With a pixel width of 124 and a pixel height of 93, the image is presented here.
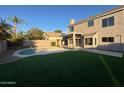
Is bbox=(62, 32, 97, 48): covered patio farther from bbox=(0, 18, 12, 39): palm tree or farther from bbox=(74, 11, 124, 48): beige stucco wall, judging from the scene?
bbox=(0, 18, 12, 39): palm tree

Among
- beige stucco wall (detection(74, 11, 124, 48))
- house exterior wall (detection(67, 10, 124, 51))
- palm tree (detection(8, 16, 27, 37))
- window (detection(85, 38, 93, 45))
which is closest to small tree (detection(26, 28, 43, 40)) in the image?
palm tree (detection(8, 16, 27, 37))

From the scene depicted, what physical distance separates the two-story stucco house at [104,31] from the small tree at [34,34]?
98.0 ft

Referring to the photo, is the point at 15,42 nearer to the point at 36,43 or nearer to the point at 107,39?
the point at 36,43

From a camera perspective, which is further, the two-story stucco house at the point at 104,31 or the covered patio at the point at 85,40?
the covered patio at the point at 85,40

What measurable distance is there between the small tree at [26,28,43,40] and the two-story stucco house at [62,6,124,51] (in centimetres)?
2988

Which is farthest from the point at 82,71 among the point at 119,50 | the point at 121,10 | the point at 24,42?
the point at 24,42

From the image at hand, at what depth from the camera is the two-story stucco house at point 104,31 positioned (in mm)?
21047

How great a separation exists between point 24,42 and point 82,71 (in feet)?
105

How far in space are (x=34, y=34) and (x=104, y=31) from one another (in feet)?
129

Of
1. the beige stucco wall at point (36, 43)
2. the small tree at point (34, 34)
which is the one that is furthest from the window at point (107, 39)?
the small tree at point (34, 34)

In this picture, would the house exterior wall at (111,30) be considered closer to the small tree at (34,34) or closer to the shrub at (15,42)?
the shrub at (15,42)

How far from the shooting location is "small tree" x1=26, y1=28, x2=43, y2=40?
59006 mm

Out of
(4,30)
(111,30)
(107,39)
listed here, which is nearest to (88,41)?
(107,39)
